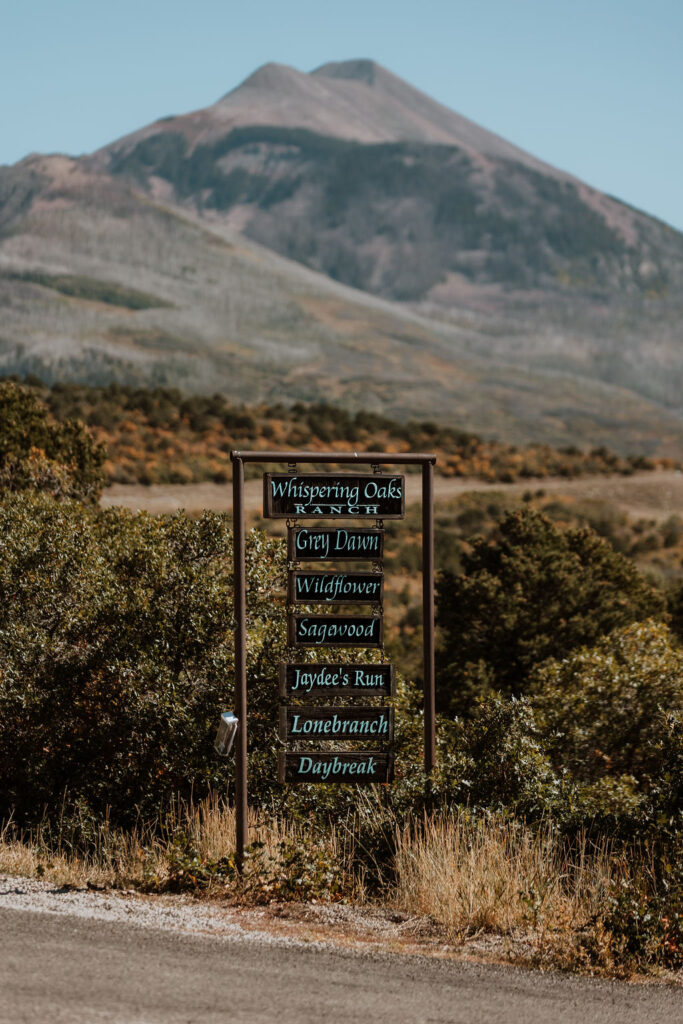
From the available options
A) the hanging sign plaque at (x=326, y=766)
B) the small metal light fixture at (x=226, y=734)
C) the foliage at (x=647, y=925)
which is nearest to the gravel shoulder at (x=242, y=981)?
the foliage at (x=647, y=925)

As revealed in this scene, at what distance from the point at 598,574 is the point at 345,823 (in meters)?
17.8

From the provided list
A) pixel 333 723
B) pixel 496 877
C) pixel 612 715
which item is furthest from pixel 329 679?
pixel 612 715

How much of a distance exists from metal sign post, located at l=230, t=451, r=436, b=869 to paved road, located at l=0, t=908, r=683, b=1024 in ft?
6.30

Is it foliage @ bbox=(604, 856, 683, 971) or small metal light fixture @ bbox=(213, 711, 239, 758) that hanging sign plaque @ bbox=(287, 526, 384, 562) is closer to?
small metal light fixture @ bbox=(213, 711, 239, 758)

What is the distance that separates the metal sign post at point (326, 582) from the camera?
352 inches

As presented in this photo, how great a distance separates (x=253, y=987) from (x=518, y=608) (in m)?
17.6

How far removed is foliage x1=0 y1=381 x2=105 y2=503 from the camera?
65.7 ft

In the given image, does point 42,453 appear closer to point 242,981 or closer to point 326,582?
point 326,582

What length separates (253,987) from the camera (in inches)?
250

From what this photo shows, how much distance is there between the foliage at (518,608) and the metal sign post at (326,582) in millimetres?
12806

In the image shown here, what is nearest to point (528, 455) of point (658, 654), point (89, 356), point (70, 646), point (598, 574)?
point (598, 574)

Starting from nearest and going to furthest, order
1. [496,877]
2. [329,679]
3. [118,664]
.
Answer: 1. [496,877]
2. [329,679]
3. [118,664]

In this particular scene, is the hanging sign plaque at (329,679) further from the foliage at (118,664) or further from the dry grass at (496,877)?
the foliage at (118,664)

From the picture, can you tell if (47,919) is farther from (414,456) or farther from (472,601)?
(472,601)
